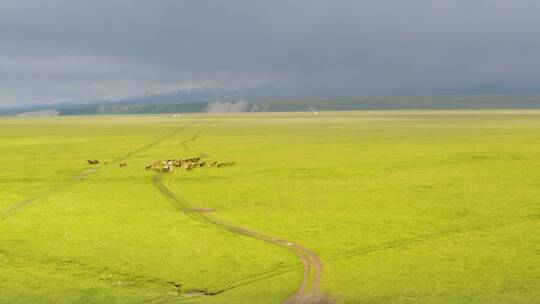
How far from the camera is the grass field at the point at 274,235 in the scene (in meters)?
19.4

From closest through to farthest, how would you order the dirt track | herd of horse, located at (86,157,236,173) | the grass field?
the dirt track → the grass field → herd of horse, located at (86,157,236,173)

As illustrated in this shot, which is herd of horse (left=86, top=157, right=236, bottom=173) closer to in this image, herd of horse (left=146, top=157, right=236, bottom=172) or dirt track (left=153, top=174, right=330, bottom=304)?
herd of horse (left=146, top=157, right=236, bottom=172)

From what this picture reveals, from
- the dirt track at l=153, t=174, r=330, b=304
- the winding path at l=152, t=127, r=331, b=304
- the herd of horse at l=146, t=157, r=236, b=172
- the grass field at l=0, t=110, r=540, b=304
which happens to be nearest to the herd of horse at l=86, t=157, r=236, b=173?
the herd of horse at l=146, t=157, r=236, b=172

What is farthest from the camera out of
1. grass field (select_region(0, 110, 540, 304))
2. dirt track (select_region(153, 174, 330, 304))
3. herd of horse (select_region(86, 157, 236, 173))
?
herd of horse (select_region(86, 157, 236, 173))

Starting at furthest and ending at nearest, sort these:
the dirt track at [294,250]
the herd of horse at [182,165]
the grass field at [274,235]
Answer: the herd of horse at [182,165] < the grass field at [274,235] < the dirt track at [294,250]

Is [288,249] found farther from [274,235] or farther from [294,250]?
[274,235]

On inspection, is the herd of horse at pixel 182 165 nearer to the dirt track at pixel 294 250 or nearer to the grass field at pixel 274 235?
the grass field at pixel 274 235

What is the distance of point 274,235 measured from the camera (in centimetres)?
2627

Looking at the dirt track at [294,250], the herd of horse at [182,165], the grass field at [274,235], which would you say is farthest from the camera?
the herd of horse at [182,165]

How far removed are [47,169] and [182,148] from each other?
999 inches

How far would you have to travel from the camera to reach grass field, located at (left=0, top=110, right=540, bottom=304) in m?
19.4

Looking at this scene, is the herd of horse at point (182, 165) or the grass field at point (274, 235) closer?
the grass field at point (274, 235)

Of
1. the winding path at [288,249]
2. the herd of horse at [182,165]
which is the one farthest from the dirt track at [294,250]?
the herd of horse at [182,165]

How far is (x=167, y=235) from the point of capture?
2647 centimetres
